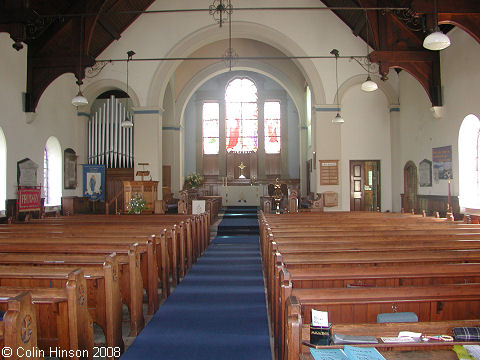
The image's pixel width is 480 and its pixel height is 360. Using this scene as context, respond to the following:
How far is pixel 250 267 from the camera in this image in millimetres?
6184

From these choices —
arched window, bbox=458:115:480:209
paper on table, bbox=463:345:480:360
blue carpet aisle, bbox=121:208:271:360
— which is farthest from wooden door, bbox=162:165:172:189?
paper on table, bbox=463:345:480:360

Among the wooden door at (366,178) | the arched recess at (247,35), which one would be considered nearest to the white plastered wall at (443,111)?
the wooden door at (366,178)

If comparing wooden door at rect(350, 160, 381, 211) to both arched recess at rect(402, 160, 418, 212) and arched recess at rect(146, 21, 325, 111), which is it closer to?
arched recess at rect(402, 160, 418, 212)

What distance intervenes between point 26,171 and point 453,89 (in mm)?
9727

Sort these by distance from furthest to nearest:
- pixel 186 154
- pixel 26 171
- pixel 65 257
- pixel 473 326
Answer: pixel 186 154, pixel 26 171, pixel 65 257, pixel 473 326

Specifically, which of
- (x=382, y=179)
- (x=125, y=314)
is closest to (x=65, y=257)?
(x=125, y=314)

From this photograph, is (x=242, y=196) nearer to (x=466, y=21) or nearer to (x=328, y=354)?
(x=466, y=21)

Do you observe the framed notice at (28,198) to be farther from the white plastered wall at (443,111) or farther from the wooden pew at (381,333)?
the white plastered wall at (443,111)

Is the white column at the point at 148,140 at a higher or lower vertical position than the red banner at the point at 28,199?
higher

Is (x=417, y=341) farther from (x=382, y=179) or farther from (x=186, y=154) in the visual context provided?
(x=186, y=154)

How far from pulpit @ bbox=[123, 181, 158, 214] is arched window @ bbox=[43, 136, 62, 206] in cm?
212

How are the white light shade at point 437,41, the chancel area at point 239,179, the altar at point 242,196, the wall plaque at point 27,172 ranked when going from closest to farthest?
the chancel area at point 239,179
the white light shade at point 437,41
the wall plaque at point 27,172
the altar at point 242,196

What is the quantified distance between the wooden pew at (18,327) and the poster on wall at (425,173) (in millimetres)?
9636

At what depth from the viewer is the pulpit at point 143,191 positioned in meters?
10.6
